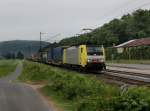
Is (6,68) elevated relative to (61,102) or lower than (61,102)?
elevated

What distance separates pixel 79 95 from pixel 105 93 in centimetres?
144

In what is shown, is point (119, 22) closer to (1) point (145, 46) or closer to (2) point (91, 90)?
A: (1) point (145, 46)

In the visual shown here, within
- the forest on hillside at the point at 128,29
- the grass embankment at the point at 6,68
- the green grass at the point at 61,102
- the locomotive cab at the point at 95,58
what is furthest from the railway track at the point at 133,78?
the forest on hillside at the point at 128,29

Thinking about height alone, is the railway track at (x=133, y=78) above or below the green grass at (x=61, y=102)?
above

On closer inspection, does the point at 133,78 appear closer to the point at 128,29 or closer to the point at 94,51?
the point at 94,51

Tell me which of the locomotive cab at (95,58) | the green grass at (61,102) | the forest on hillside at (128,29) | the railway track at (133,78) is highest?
the forest on hillside at (128,29)

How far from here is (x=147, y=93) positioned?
1342 centimetres

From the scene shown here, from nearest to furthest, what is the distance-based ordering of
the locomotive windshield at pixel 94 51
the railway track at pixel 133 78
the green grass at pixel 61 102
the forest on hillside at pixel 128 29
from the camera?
the green grass at pixel 61 102, the railway track at pixel 133 78, the locomotive windshield at pixel 94 51, the forest on hillside at pixel 128 29

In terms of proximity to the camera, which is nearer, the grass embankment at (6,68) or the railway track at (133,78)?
the railway track at (133,78)

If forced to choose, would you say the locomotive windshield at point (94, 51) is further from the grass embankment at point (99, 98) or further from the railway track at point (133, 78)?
the grass embankment at point (99, 98)

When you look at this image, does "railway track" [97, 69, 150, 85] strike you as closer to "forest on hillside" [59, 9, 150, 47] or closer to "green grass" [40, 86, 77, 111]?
"green grass" [40, 86, 77, 111]

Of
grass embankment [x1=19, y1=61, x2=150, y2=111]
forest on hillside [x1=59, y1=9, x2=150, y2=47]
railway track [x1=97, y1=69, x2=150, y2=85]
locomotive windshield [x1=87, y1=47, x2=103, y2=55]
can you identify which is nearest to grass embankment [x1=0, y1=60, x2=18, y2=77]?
locomotive windshield [x1=87, y1=47, x2=103, y2=55]

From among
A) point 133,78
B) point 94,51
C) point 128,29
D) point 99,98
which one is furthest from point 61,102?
point 128,29

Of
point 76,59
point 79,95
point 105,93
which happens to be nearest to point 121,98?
point 105,93
